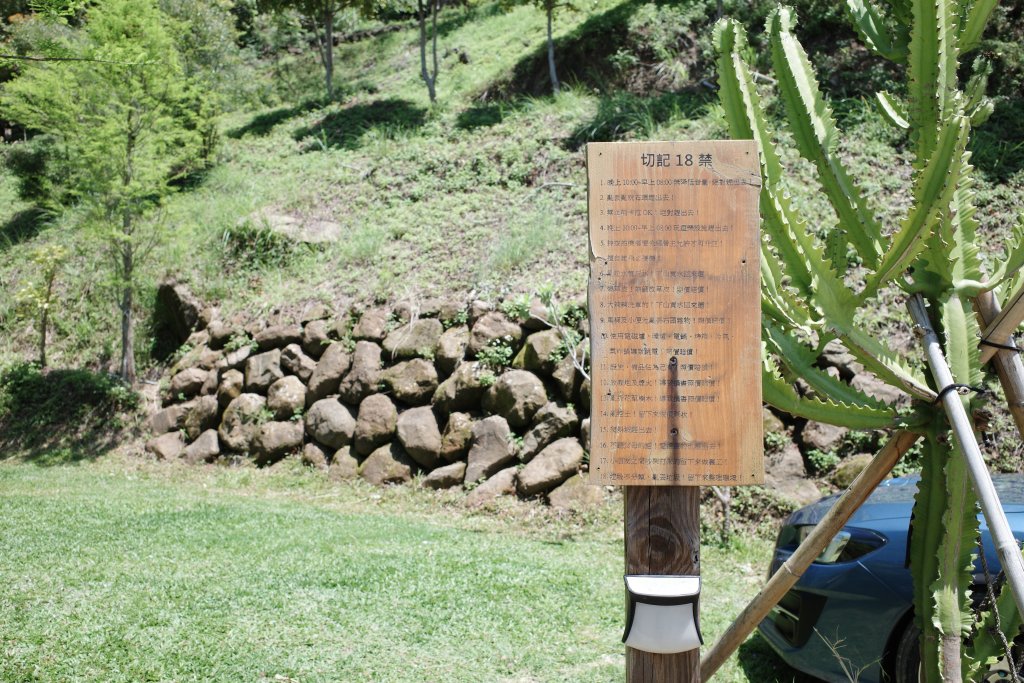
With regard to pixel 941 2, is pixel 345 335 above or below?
below

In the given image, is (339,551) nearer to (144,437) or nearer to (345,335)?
(345,335)

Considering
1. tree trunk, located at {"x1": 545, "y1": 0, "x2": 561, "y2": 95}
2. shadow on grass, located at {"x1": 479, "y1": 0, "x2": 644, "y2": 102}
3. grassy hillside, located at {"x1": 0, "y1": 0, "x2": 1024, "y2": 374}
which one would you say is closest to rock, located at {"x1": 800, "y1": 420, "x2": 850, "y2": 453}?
grassy hillside, located at {"x1": 0, "y1": 0, "x2": 1024, "y2": 374}

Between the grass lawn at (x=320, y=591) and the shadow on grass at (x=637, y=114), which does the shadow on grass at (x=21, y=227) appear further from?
the shadow on grass at (x=637, y=114)

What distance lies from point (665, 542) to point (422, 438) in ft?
22.8

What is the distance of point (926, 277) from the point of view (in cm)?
345

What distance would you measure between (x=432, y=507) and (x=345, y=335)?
9.66 feet

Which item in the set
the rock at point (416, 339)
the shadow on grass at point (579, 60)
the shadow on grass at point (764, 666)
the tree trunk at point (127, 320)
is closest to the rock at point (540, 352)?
the rock at point (416, 339)

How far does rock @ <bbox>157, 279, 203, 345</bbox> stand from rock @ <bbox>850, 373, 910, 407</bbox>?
9.29 meters

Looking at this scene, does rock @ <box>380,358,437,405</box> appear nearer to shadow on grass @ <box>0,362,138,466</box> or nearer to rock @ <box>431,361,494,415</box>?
rock @ <box>431,361,494,415</box>

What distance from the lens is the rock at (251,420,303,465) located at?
10539mm

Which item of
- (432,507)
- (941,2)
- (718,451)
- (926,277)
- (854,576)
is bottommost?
(432,507)

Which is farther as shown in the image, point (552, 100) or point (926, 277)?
point (552, 100)

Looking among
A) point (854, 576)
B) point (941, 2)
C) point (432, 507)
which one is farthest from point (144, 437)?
point (941, 2)

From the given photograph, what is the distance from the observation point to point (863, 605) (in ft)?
13.4
